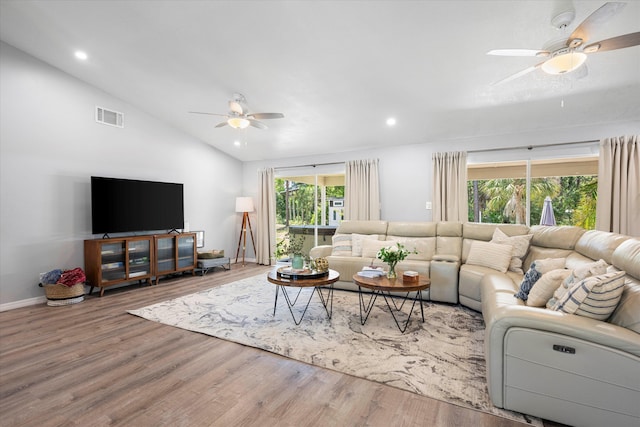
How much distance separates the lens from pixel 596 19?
1.88 m

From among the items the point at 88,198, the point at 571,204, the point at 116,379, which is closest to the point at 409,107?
the point at 571,204

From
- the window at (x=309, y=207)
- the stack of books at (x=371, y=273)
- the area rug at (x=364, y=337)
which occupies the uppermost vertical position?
the window at (x=309, y=207)

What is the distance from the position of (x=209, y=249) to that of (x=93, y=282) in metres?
2.28

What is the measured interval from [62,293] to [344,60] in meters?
4.43

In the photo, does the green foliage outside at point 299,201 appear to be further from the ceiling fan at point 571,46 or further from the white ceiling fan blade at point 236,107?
the ceiling fan at point 571,46

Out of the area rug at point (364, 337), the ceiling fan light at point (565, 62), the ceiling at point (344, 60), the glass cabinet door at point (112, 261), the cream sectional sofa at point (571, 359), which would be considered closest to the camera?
the cream sectional sofa at point (571, 359)

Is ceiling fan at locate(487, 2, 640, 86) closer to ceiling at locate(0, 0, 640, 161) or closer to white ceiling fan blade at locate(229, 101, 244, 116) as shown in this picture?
ceiling at locate(0, 0, 640, 161)

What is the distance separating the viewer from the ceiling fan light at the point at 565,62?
2.28 meters

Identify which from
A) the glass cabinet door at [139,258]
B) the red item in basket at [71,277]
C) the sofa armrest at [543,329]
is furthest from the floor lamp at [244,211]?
the sofa armrest at [543,329]

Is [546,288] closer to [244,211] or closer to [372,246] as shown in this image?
[372,246]

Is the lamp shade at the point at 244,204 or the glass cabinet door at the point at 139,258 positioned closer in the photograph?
the glass cabinet door at the point at 139,258

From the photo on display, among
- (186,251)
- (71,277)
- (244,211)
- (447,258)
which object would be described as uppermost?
(244,211)

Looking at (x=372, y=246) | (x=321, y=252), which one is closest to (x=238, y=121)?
(x=321, y=252)

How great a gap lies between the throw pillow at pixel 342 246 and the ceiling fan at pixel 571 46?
125 inches
